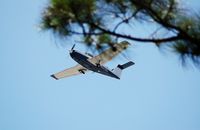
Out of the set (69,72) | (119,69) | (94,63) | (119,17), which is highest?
(119,69)

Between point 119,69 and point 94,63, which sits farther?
point 119,69

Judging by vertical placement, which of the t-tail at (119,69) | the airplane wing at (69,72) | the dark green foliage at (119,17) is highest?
the t-tail at (119,69)

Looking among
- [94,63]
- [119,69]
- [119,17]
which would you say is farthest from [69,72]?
[119,17]

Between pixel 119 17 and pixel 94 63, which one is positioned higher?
pixel 94 63

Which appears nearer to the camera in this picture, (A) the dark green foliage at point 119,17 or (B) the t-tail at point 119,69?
(A) the dark green foliage at point 119,17

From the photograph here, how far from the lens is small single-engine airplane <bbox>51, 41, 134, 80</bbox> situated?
417cm

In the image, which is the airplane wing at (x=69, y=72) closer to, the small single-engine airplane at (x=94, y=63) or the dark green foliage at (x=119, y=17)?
the small single-engine airplane at (x=94, y=63)

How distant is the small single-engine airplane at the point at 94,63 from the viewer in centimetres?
417

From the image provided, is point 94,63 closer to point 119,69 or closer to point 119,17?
point 119,69

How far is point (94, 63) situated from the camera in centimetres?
1297

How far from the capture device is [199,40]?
373cm

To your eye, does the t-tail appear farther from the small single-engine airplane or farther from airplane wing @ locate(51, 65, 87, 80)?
airplane wing @ locate(51, 65, 87, 80)

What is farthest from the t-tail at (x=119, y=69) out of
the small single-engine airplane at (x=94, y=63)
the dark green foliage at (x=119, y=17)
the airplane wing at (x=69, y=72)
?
the dark green foliage at (x=119, y=17)

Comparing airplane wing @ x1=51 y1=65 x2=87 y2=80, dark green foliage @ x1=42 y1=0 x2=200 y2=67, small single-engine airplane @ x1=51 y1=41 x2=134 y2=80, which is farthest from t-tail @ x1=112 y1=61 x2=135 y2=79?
dark green foliage @ x1=42 y1=0 x2=200 y2=67
